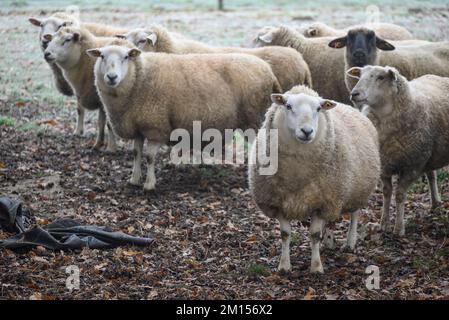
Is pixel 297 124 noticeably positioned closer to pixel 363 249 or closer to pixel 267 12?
pixel 363 249

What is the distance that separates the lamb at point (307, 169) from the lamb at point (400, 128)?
114 cm

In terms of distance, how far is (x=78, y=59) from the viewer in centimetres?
1158

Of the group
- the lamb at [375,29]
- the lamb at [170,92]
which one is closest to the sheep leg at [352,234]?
the lamb at [170,92]

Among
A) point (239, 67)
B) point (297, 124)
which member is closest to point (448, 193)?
point (239, 67)

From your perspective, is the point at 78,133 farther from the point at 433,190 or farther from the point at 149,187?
the point at 433,190

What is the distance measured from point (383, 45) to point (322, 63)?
122 centimetres

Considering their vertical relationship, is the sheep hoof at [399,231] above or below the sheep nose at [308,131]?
below

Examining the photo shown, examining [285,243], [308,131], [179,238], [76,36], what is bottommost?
[179,238]

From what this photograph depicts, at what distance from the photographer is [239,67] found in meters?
10.3

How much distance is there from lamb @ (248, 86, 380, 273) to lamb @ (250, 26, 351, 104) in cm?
449

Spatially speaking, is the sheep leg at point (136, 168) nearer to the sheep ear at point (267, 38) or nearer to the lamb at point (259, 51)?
the lamb at point (259, 51)

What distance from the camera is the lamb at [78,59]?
37.7 ft

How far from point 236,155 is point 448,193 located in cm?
358

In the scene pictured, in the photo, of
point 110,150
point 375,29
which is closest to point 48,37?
point 110,150
